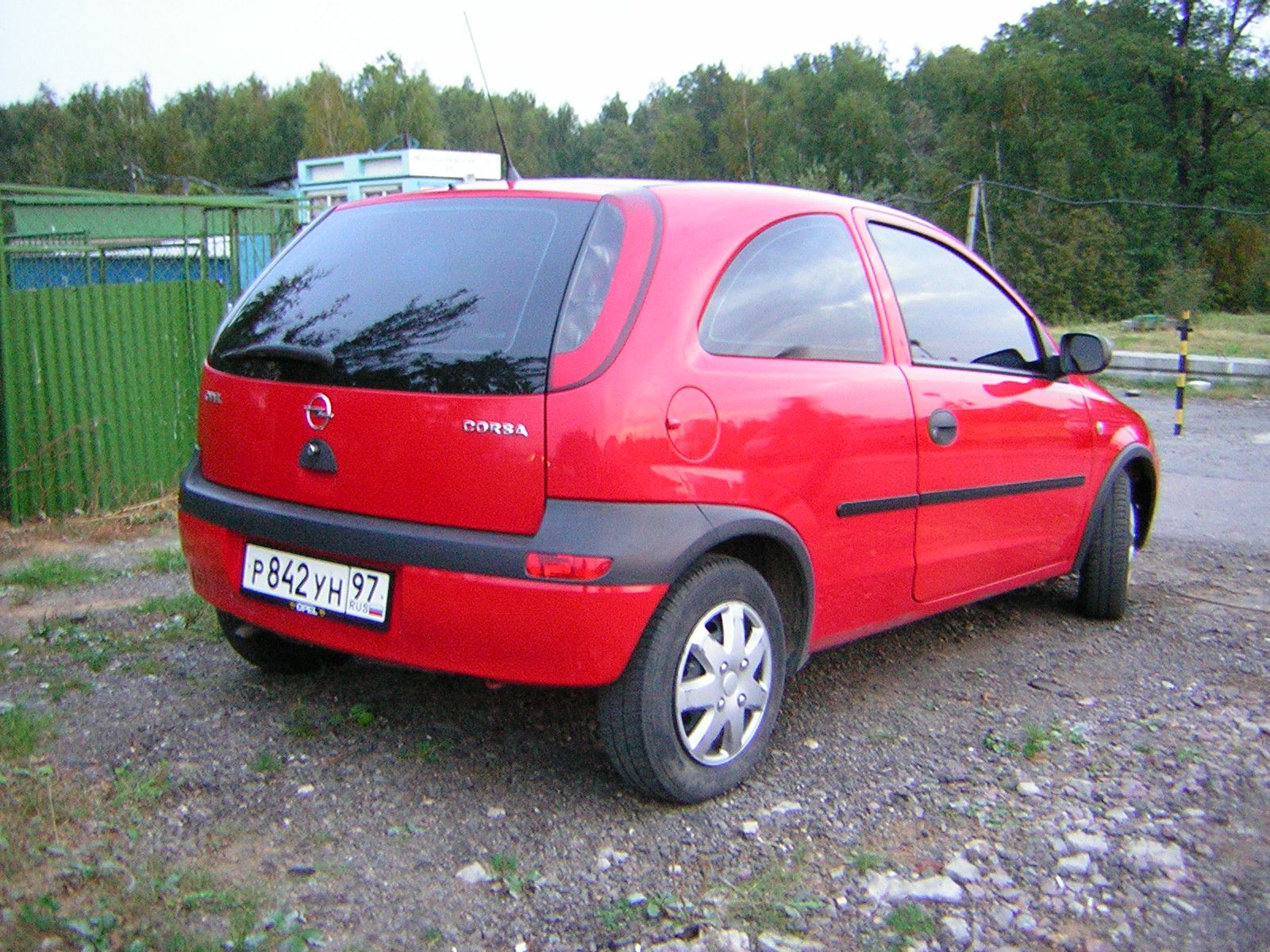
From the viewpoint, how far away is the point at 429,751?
363cm

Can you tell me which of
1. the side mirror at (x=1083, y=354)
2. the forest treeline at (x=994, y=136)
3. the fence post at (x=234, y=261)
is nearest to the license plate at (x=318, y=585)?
the side mirror at (x=1083, y=354)

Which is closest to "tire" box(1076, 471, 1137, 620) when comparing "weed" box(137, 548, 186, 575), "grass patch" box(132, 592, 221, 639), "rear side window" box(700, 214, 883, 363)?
"rear side window" box(700, 214, 883, 363)

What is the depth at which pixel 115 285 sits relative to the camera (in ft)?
24.3

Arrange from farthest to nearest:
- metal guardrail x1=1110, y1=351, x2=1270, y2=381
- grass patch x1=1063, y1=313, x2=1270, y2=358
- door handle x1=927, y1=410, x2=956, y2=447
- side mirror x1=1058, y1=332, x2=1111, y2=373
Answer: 1. grass patch x1=1063, y1=313, x2=1270, y2=358
2. metal guardrail x1=1110, y1=351, x2=1270, y2=381
3. side mirror x1=1058, y1=332, x2=1111, y2=373
4. door handle x1=927, y1=410, x2=956, y2=447

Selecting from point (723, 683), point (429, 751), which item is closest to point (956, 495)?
point (723, 683)

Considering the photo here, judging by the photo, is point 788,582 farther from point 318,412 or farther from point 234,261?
point 234,261

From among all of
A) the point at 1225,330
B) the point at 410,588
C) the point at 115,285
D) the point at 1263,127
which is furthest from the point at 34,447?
the point at 1263,127

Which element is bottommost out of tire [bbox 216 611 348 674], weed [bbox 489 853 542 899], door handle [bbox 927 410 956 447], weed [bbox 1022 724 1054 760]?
weed [bbox 1022 724 1054 760]

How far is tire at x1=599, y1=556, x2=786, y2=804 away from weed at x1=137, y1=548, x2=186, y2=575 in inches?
135

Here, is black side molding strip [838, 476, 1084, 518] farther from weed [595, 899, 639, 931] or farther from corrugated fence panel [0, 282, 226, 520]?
corrugated fence panel [0, 282, 226, 520]

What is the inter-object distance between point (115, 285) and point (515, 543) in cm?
537

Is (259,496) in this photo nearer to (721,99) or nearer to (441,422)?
(441,422)

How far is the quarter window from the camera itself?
4102 millimetres

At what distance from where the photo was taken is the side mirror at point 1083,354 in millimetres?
4695
